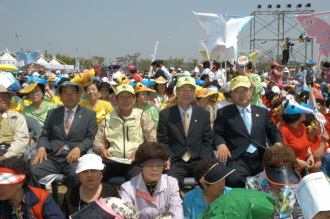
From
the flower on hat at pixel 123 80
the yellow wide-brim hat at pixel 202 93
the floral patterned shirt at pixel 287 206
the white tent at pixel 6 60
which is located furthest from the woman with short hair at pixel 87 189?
the white tent at pixel 6 60

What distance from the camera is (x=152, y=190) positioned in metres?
3.30

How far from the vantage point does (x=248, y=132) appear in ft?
13.3

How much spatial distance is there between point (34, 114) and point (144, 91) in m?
1.88

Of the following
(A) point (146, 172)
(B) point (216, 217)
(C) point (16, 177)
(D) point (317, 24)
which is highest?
(D) point (317, 24)

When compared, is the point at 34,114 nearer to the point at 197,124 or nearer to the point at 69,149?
the point at 69,149

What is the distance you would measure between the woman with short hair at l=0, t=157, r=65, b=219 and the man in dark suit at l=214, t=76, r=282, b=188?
202cm

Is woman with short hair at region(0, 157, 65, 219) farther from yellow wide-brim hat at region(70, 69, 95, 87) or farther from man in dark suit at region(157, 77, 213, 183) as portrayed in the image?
yellow wide-brim hat at region(70, 69, 95, 87)

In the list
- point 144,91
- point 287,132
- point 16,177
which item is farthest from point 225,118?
point 16,177

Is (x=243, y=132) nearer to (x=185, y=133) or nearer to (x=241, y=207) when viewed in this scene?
(x=185, y=133)

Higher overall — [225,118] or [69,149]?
[225,118]

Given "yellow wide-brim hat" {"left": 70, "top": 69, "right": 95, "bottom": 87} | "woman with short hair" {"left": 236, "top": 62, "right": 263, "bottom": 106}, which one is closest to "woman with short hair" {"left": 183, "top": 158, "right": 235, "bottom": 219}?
"yellow wide-brim hat" {"left": 70, "top": 69, "right": 95, "bottom": 87}

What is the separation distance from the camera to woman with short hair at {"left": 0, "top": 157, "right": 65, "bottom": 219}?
277cm

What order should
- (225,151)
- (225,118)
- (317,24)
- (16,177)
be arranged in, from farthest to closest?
(317,24), (225,118), (225,151), (16,177)

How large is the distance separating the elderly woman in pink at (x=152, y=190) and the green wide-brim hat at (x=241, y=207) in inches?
60.1
